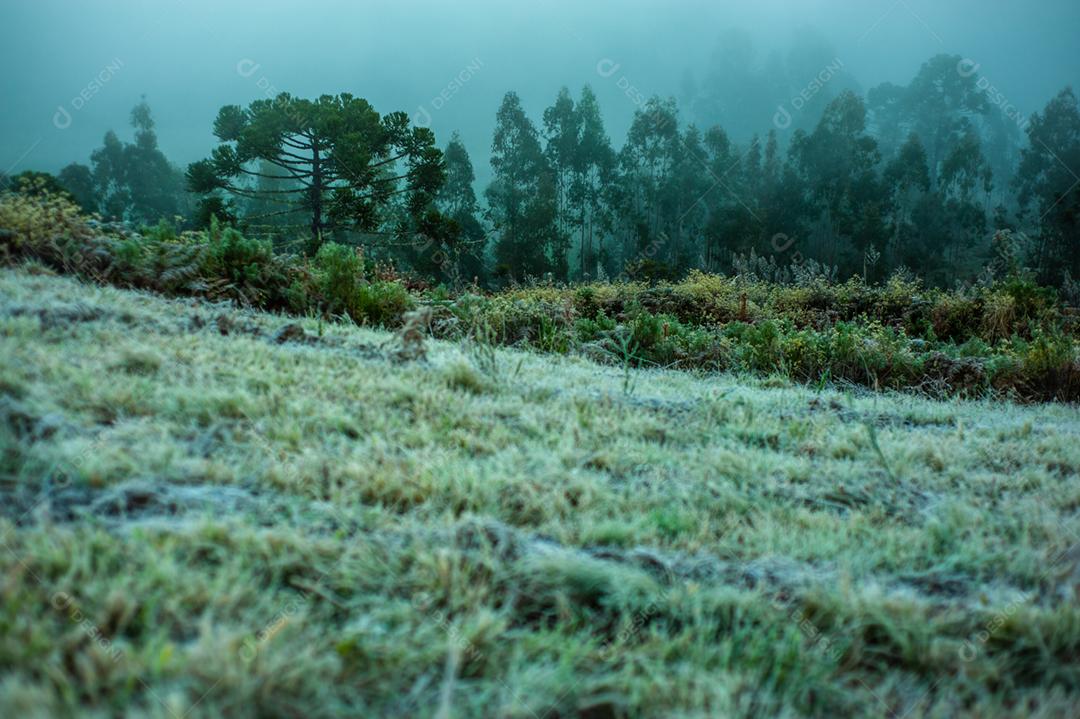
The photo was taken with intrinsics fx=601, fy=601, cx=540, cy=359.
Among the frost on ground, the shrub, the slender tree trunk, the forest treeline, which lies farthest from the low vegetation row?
the forest treeline

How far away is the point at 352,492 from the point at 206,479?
0.41 m

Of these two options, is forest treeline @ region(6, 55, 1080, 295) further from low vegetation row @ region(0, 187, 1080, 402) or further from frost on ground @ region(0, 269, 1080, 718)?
frost on ground @ region(0, 269, 1080, 718)

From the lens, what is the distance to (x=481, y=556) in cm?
144

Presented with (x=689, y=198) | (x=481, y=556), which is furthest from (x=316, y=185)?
(x=689, y=198)

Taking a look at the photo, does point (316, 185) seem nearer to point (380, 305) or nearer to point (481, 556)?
point (380, 305)

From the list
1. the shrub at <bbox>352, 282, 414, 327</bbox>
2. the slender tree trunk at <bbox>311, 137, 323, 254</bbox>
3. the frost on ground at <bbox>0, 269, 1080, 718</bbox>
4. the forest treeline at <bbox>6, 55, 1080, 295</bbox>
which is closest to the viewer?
the frost on ground at <bbox>0, 269, 1080, 718</bbox>

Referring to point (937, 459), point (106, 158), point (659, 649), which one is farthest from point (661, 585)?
point (106, 158)

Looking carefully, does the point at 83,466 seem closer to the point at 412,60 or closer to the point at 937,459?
the point at 937,459

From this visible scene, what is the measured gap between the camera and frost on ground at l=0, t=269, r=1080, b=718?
1032mm

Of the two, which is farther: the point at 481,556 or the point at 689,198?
the point at 689,198

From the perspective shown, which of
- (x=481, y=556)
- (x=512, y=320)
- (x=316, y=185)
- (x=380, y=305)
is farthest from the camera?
(x=316, y=185)

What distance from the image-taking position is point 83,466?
1.60 meters

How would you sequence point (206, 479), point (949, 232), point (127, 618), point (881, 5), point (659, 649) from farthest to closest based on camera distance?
point (881, 5) < point (949, 232) < point (206, 479) < point (659, 649) < point (127, 618)

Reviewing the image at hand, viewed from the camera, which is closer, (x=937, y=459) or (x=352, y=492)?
(x=352, y=492)
